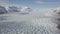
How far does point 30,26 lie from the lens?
9.56ft

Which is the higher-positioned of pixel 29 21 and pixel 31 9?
pixel 31 9

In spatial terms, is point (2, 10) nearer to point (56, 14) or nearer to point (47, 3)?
point (47, 3)

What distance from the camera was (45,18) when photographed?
3.35 meters

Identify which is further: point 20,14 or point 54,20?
point 54,20

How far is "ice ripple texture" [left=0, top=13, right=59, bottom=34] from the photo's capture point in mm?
2582

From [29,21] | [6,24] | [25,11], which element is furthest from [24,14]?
[6,24]

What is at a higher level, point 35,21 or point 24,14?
point 24,14

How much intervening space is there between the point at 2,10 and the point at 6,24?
36 cm

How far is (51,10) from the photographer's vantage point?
3.06m

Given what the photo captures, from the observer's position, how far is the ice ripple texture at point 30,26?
2.58 metres

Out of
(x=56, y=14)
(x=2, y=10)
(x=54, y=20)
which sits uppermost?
(x=2, y=10)

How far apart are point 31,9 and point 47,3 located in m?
0.43

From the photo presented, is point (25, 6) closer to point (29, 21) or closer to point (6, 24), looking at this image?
point (29, 21)

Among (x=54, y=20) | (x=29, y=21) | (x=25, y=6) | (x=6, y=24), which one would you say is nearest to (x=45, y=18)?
(x=54, y=20)
